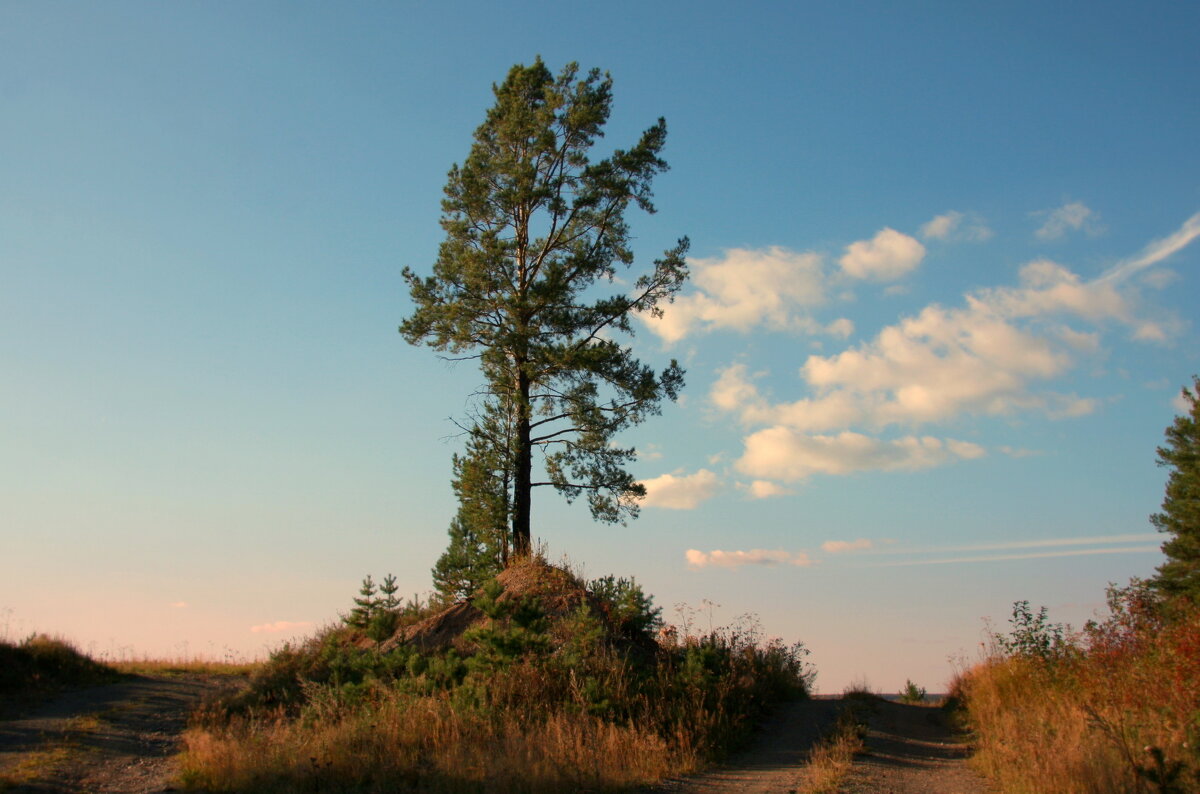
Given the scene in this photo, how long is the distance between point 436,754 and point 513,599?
6.07 m

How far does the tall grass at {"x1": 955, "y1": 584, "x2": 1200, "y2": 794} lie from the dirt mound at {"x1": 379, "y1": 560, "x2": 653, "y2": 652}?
704cm

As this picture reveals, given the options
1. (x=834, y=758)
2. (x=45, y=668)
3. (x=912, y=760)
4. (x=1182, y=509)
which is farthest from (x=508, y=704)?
(x=1182, y=509)

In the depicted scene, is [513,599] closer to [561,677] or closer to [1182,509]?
[561,677]

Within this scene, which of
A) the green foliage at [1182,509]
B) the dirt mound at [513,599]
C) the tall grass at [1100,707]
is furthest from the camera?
the green foliage at [1182,509]

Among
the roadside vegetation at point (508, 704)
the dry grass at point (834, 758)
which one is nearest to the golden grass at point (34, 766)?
the roadside vegetation at point (508, 704)

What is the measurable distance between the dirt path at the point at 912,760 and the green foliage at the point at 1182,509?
23579mm

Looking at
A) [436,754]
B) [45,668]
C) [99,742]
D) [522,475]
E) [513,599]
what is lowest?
[99,742]

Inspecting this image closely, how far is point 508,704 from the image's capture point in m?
12.4

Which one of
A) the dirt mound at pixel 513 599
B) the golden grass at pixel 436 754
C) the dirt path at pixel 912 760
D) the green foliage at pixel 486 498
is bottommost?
the dirt path at pixel 912 760

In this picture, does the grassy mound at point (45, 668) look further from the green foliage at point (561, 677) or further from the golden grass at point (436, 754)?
the golden grass at point (436, 754)

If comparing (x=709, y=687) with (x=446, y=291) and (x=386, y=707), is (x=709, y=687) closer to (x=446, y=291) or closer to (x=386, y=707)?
(x=386, y=707)

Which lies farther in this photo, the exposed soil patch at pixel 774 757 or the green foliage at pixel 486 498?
the green foliage at pixel 486 498

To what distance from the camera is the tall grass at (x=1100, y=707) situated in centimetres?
831

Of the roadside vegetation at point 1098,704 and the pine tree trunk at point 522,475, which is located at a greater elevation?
the pine tree trunk at point 522,475
